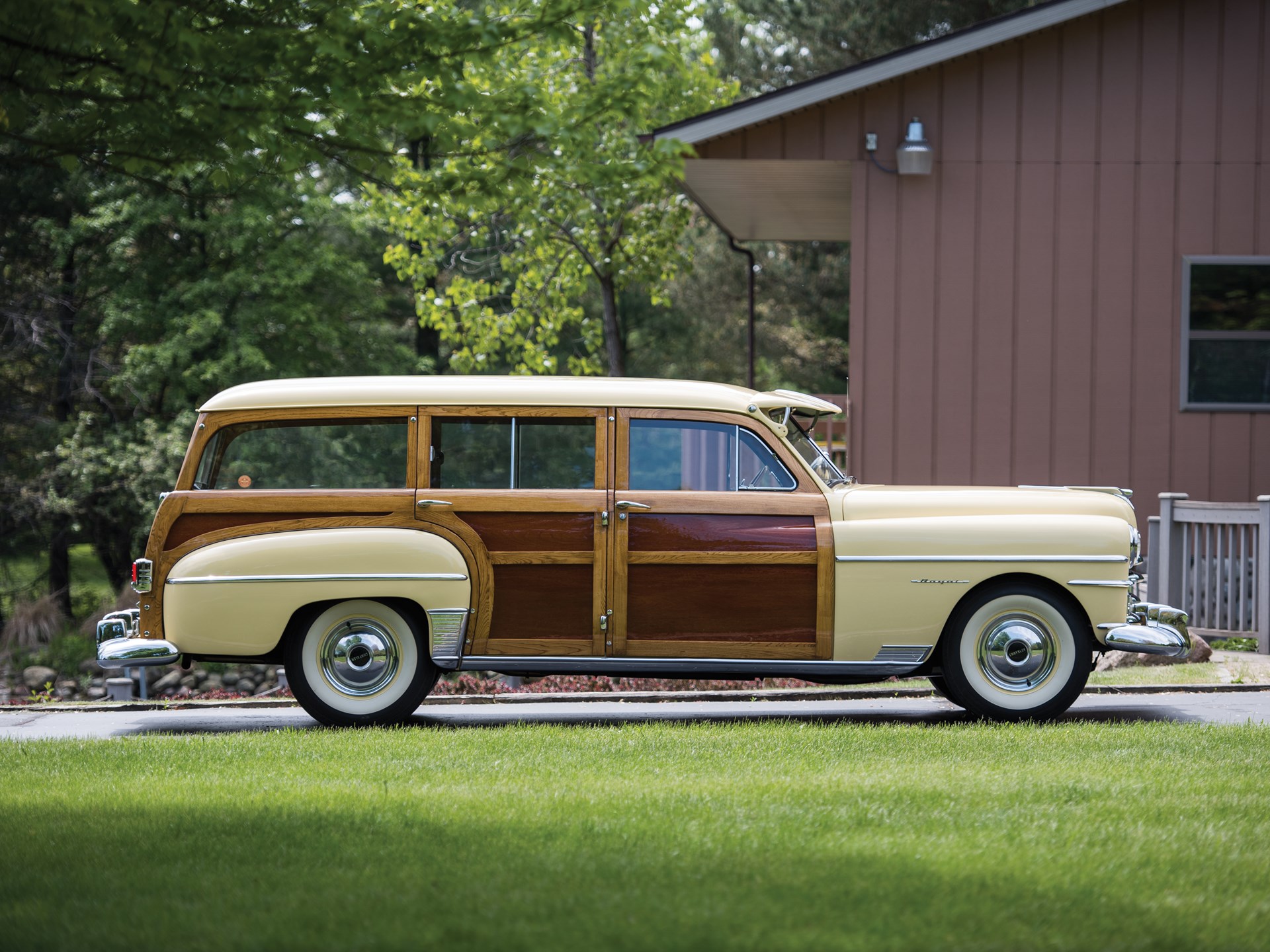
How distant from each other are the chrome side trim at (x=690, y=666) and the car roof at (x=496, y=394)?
4.89 ft

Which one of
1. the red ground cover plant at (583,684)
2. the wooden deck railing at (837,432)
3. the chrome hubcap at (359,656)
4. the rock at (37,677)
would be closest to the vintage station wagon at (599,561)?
the chrome hubcap at (359,656)

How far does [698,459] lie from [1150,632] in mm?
2762

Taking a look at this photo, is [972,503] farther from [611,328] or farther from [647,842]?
[611,328]

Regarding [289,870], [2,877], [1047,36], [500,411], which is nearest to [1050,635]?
[500,411]

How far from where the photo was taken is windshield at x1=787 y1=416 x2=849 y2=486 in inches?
331

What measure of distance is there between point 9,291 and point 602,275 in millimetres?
12430

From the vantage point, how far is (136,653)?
26.1ft

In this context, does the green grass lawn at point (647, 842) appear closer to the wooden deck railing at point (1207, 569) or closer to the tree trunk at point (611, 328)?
the wooden deck railing at point (1207, 569)

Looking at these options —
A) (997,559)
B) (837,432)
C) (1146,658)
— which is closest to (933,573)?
(997,559)

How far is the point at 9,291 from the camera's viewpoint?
25.7 m

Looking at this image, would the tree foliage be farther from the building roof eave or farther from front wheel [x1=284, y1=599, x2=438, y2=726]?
the building roof eave

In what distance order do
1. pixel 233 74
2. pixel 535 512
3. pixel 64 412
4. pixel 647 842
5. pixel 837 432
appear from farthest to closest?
1. pixel 64 412
2. pixel 837 432
3. pixel 535 512
4. pixel 233 74
5. pixel 647 842

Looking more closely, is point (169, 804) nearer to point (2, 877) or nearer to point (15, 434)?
point (2, 877)

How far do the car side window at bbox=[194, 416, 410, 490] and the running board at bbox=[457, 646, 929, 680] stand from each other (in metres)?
1.24
